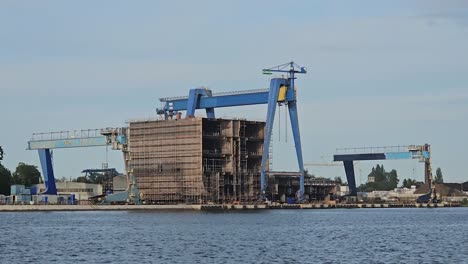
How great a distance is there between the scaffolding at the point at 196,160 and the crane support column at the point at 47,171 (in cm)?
1929

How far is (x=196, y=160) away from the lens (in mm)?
155375

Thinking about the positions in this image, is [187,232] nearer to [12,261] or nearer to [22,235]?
[22,235]

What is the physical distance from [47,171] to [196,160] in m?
33.2

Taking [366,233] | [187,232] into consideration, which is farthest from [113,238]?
[366,233]

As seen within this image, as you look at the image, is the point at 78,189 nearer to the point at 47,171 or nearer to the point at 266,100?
the point at 47,171

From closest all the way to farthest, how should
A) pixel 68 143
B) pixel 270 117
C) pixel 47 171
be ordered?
pixel 270 117
pixel 68 143
pixel 47 171

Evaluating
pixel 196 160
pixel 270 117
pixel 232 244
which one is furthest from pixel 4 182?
pixel 232 244

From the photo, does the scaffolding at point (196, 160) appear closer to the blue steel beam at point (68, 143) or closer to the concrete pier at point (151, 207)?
the concrete pier at point (151, 207)

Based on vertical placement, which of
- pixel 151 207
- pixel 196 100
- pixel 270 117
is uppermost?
pixel 196 100

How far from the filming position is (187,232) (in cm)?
8531

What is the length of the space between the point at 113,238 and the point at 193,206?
7301 cm

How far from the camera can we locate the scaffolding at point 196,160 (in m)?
156

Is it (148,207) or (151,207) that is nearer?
(148,207)

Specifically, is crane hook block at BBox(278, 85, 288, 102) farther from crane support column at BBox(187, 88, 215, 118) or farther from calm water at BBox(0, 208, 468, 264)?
calm water at BBox(0, 208, 468, 264)
